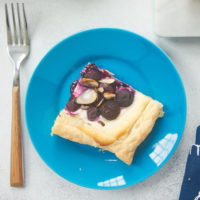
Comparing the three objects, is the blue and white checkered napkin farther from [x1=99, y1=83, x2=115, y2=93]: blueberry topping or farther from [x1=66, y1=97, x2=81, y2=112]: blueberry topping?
[x1=66, y1=97, x2=81, y2=112]: blueberry topping

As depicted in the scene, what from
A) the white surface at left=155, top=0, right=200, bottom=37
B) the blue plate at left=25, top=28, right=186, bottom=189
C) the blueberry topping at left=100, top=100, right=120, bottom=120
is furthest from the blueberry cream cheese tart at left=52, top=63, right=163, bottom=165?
the white surface at left=155, top=0, right=200, bottom=37

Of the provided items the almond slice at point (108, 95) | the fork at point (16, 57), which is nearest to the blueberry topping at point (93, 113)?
the almond slice at point (108, 95)

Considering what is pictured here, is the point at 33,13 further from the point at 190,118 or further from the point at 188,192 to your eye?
the point at 188,192

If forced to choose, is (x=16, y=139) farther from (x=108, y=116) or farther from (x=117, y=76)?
(x=117, y=76)

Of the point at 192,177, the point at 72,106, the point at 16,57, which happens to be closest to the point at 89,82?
the point at 72,106

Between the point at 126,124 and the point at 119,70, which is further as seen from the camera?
the point at 119,70

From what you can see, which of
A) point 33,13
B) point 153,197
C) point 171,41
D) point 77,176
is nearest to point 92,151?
point 77,176

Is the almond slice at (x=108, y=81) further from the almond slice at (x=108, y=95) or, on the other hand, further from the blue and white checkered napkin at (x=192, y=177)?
the blue and white checkered napkin at (x=192, y=177)
